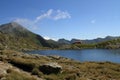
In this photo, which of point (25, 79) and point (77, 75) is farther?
point (77, 75)

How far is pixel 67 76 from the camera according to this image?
2503 cm

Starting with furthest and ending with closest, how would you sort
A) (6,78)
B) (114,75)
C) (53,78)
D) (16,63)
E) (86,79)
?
1. (114,75)
2. (16,63)
3. (86,79)
4. (53,78)
5. (6,78)

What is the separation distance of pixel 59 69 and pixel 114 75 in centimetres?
894

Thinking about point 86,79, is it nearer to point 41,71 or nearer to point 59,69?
point 59,69

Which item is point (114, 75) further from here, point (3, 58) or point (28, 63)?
point (3, 58)

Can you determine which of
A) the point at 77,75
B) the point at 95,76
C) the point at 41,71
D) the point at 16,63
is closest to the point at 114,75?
the point at 95,76

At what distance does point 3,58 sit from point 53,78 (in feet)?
30.6

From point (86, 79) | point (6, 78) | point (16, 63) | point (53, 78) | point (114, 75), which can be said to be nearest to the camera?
Answer: point (6, 78)

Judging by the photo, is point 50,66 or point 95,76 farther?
point 95,76

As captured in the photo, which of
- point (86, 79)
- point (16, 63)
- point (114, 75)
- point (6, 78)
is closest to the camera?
point (6, 78)

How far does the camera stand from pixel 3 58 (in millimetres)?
30094

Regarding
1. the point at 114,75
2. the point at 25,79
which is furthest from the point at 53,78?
the point at 114,75

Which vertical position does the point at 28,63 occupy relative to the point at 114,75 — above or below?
above

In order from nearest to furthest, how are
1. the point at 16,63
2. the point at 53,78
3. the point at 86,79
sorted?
1. the point at 53,78
2. the point at 86,79
3. the point at 16,63
